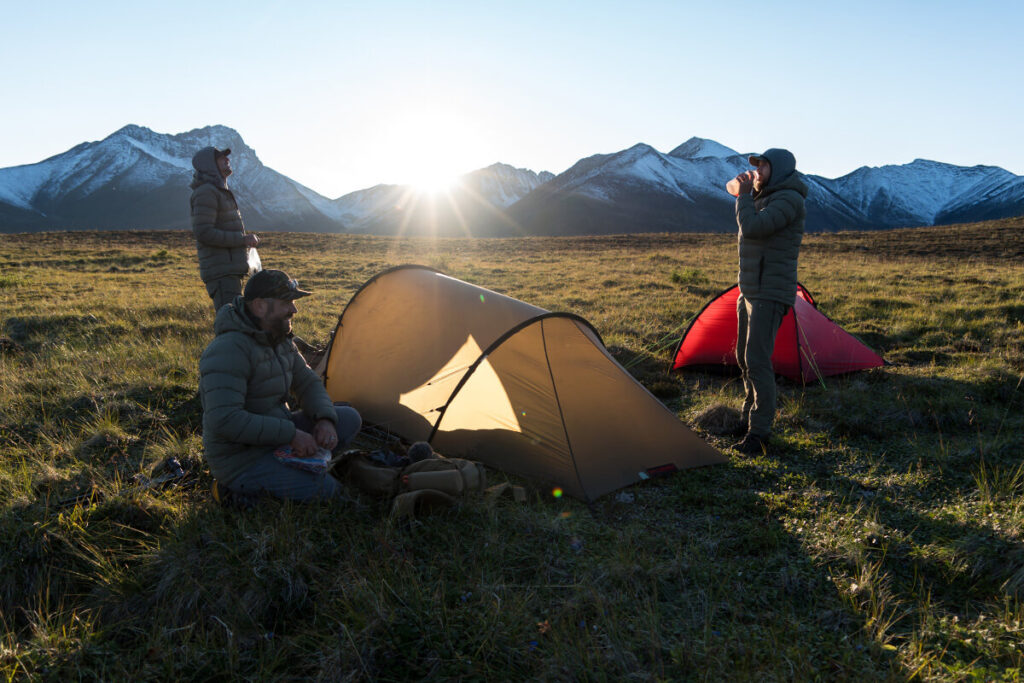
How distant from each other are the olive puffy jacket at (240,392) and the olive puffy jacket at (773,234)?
411 cm

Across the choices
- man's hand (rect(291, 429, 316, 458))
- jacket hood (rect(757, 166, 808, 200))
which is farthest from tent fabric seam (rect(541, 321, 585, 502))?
jacket hood (rect(757, 166, 808, 200))

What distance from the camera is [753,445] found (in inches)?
214

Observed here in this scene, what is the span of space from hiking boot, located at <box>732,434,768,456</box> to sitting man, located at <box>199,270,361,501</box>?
380 centimetres

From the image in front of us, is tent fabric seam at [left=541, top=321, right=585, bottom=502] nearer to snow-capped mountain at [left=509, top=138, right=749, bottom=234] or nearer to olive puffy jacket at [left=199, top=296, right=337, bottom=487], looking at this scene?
olive puffy jacket at [left=199, top=296, right=337, bottom=487]

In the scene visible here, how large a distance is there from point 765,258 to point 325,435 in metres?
4.27

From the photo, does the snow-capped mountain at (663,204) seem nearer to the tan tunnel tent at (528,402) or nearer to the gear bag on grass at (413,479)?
the tan tunnel tent at (528,402)

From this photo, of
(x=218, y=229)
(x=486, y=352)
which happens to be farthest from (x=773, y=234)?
(x=218, y=229)

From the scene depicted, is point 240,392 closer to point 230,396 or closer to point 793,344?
point 230,396

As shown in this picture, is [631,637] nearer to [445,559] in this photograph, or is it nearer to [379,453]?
[445,559]

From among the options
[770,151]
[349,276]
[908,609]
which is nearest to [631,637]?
[908,609]

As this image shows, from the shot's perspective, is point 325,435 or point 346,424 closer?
point 325,435

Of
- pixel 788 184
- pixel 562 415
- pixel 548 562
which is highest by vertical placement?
pixel 788 184

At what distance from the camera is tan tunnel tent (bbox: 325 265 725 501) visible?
486 centimetres

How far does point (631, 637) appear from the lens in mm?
2869
